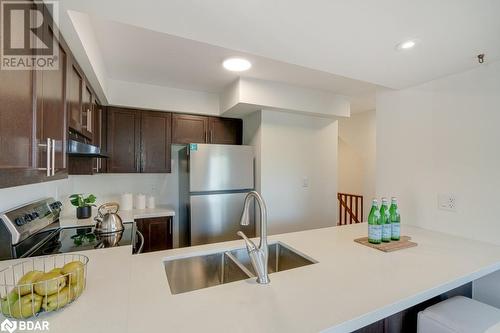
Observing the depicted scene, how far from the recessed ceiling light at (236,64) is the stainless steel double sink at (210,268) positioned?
1576 mm

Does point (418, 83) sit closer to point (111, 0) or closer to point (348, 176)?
point (111, 0)

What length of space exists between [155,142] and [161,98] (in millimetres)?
532

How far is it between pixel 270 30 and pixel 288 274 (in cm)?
122

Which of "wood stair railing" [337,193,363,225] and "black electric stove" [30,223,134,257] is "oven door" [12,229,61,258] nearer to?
"black electric stove" [30,223,134,257]

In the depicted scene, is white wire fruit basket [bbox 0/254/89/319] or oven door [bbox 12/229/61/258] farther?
oven door [bbox 12/229/61/258]

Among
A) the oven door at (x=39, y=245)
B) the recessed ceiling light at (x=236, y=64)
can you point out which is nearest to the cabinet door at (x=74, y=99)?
the oven door at (x=39, y=245)

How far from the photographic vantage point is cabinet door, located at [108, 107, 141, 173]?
2625mm

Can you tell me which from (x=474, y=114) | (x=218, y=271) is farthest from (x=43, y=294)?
(x=474, y=114)

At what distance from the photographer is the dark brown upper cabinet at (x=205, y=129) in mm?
2898

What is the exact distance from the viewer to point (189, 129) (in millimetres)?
2945

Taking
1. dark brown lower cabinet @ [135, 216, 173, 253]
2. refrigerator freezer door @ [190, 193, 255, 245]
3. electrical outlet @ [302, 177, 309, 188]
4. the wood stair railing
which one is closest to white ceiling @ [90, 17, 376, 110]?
electrical outlet @ [302, 177, 309, 188]

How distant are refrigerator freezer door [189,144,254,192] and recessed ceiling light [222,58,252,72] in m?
0.87

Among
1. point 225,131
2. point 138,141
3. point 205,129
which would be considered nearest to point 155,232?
point 138,141

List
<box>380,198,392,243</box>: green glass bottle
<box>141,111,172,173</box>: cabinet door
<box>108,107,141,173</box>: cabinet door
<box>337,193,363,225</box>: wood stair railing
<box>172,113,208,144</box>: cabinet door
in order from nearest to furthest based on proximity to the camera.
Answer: <box>380,198,392,243</box>: green glass bottle
<box>108,107,141,173</box>: cabinet door
<box>141,111,172,173</box>: cabinet door
<box>172,113,208,144</box>: cabinet door
<box>337,193,363,225</box>: wood stair railing
